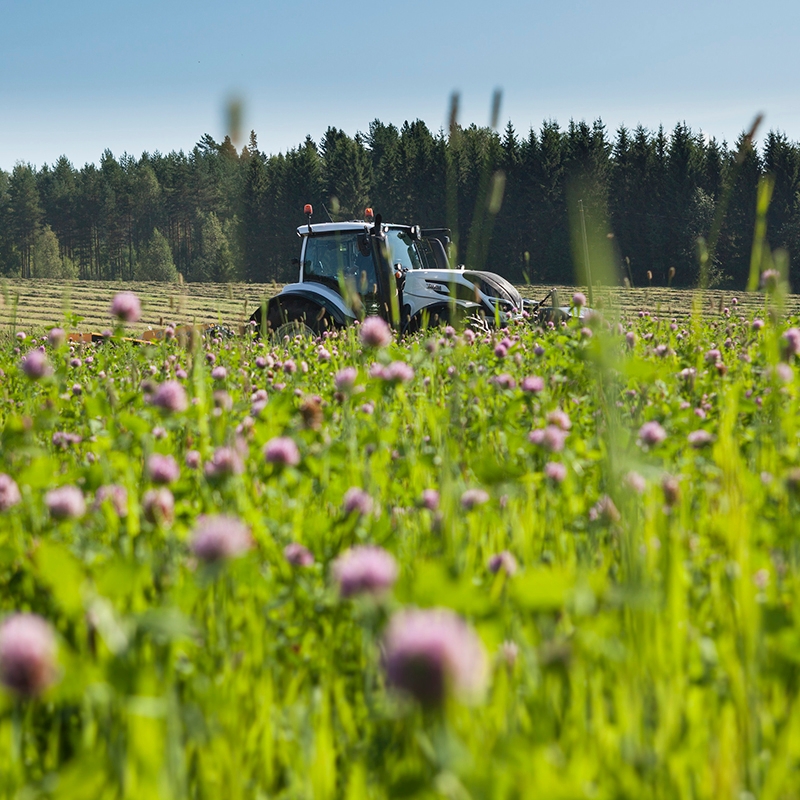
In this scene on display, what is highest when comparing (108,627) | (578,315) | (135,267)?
(135,267)

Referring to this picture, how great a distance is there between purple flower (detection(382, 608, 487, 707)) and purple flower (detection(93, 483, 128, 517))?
128 cm

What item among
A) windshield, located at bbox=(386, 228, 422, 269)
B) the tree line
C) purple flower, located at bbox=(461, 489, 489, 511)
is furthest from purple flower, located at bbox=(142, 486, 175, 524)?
the tree line

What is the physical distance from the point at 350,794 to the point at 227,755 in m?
0.19

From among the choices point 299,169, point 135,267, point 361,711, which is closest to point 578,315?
point 361,711

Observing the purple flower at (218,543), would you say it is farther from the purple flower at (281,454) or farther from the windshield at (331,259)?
the windshield at (331,259)

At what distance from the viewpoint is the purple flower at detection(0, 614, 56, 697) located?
81cm

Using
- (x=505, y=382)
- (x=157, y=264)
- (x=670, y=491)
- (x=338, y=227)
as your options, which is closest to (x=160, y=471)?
(x=670, y=491)

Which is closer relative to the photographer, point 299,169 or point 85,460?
point 85,460

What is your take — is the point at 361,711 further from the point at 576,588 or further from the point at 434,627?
the point at 434,627

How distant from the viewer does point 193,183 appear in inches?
4080

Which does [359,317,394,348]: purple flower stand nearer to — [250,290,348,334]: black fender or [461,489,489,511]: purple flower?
[461,489,489,511]: purple flower

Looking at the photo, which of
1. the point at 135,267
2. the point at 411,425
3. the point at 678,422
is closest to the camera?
the point at 678,422

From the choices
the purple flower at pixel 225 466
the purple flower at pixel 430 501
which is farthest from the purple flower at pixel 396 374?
the purple flower at pixel 225 466

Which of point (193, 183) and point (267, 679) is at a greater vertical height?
point (193, 183)
